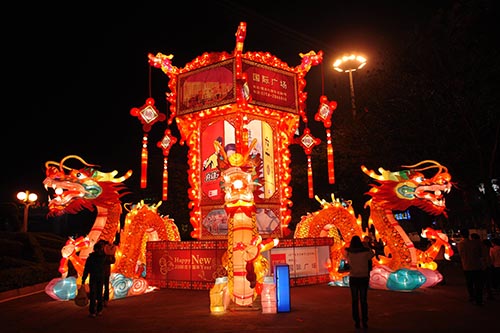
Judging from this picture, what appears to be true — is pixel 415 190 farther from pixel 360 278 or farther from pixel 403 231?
pixel 360 278

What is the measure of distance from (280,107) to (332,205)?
13.2ft

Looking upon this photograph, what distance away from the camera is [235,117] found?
14.4 m

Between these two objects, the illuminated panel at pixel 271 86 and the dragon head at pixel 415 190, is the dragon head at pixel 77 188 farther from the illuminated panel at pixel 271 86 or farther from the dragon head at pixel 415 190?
the dragon head at pixel 415 190

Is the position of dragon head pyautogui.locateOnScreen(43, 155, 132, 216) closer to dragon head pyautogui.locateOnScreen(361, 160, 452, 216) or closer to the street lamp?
dragon head pyautogui.locateOnScreen(361, 160, 452, 216)

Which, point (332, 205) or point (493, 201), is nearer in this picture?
point (493, 201)

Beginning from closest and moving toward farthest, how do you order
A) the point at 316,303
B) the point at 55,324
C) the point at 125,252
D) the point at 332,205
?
the point at 55,324 < the point at 316,303 < the point at 125,252 < the point at 332,205

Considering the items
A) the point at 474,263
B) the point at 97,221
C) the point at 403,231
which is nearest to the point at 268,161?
the point at 403,231

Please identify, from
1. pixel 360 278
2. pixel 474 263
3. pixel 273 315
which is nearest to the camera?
pixel 360 278

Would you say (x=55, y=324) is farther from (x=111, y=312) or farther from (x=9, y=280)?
(x=9, y=280)

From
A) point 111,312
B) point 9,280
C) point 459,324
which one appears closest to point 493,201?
point 459,324

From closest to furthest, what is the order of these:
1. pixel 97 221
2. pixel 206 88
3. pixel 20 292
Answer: pixel 97 221 < pixel 20 292 < pixel 206 88

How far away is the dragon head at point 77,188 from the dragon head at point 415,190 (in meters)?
7.15

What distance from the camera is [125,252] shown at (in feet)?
36.2

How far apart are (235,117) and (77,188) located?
20.3ft
